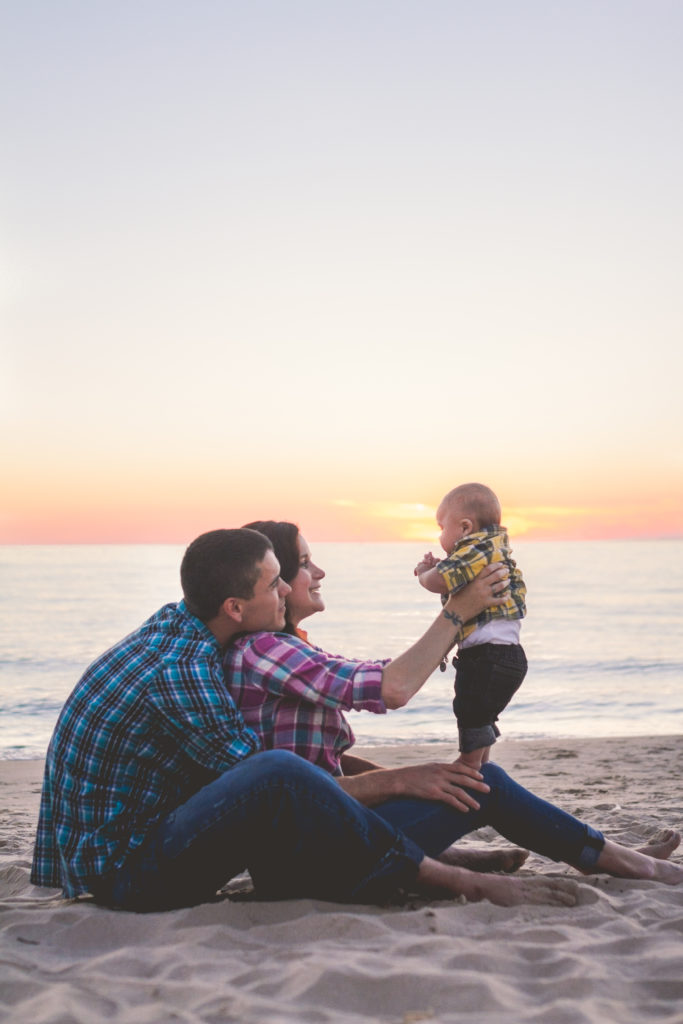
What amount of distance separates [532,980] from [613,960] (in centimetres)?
32

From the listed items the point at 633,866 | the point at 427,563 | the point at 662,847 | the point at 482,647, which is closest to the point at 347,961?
the point at 633,866

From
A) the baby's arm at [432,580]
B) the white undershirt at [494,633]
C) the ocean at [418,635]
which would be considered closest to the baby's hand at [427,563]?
the baby's arm at [432,580]

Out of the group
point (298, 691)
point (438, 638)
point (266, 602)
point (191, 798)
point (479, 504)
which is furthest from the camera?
point (479, 504)

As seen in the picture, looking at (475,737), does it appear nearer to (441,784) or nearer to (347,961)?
(441,784)

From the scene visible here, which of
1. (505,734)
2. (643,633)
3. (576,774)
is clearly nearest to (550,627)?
(643,633)

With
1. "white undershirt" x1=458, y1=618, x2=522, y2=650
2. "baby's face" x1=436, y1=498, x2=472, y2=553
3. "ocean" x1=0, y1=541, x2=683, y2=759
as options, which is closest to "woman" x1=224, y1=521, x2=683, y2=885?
"white undershirt" x1=458, y1=618, x2=522, y2=650

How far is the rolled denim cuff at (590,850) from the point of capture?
3.51 meters

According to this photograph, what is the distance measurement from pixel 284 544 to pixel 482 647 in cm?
Result: 106

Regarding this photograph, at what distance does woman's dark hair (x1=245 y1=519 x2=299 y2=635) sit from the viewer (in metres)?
3.68

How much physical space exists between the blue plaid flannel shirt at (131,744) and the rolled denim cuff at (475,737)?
122cm

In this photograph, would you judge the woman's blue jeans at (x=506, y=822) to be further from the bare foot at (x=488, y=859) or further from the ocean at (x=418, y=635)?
the ocean at (x=418, y=635)

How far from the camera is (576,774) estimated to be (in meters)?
7.59

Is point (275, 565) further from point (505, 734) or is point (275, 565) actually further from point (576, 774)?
point (505, 734)

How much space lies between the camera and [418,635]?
24969 millimetres
